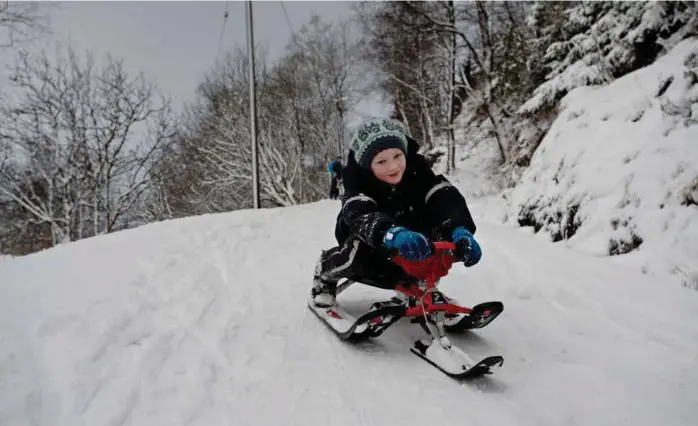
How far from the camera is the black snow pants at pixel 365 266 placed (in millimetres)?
2465

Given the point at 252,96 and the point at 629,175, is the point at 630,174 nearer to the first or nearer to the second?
the point at 629,175

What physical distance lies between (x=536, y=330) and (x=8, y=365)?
8.60 feet

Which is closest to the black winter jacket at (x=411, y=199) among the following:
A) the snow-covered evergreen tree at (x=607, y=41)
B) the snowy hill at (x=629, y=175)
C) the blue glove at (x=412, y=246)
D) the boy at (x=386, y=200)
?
the boy at (x=386, y=200)

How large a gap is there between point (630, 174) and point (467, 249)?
114 inches

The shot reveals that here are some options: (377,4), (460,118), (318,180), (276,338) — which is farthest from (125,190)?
(276,338)

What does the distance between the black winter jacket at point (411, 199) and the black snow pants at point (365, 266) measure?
0.11 meters

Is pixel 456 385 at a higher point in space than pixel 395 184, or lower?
lower

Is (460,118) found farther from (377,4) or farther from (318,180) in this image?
(377,4)

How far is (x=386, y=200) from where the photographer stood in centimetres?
251

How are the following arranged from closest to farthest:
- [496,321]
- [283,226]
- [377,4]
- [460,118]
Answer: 1. [496,321]
2. [283,226]
3. [377,4]
4. [460,118]

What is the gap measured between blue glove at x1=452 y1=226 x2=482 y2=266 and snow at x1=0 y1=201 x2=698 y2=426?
534 millimetres

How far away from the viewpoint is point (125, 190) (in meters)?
17.5

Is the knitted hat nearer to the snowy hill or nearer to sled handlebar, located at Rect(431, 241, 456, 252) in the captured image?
sled handlebar, located at Rect(431, 241, 456, 252)

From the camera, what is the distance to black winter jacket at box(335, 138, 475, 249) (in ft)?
7.61
